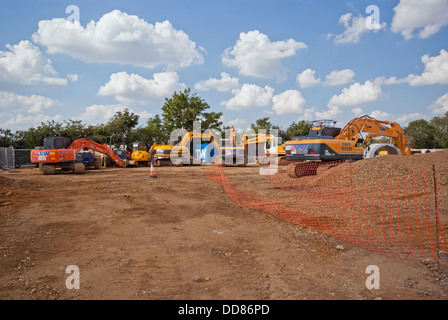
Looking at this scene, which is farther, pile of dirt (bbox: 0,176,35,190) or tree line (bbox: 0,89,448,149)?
tree line (bbox: 0,89,448,149)

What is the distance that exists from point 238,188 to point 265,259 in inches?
317

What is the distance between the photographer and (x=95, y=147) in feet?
72.1

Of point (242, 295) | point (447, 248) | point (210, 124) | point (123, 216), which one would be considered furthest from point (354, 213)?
point (210, 124)

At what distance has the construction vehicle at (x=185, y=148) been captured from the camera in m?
25.2

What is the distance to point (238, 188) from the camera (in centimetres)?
1283

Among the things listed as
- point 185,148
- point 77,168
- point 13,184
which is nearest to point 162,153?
point 185,148

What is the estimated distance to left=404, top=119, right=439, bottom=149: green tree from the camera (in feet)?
155

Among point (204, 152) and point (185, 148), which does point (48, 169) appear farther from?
point (204, 152)

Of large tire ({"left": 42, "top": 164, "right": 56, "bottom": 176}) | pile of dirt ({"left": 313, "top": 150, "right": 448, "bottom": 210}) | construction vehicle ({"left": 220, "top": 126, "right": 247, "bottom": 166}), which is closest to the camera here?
pile of dirt ({"left": 313, "top": 150, "right": 448, "bottom": 210})

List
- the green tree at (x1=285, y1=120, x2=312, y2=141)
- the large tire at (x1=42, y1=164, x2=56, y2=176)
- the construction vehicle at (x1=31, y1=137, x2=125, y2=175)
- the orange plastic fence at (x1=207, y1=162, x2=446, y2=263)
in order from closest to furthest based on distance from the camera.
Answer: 1. the orange plastic fence at (x1=207, y1=162, x2=446, y2=263)
2. the construction vehicle at (x1=31, y1=137, x2=125, y2=175)
3. the large tire at (x1=42, y1=164, x2=56, y2=176)
4. the green tree at (x1=285, y1=120, x2=312, y2=141)

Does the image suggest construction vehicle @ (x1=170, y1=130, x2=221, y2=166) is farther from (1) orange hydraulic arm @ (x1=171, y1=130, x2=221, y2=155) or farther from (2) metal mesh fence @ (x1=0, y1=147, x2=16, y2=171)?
(2) metal mesh fence @ (x1=0, y1=147, x2=16, y2=171)

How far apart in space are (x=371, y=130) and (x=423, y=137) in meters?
40.2
